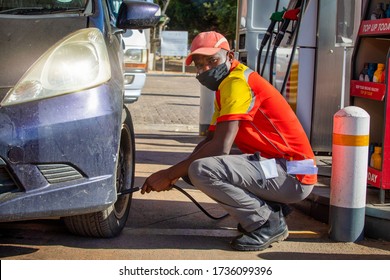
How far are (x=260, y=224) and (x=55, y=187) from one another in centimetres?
137

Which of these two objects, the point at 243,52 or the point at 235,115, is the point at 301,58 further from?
the point at 235,115

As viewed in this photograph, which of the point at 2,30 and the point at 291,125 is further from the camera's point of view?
the point at 291,125

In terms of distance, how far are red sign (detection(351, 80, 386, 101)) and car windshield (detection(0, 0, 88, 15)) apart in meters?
2.17

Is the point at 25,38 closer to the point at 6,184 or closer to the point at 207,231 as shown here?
the point at 6,184

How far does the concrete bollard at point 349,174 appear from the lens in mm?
4328

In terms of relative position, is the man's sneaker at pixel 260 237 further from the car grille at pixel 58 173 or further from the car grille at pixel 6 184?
the car grille at pixel 6 184

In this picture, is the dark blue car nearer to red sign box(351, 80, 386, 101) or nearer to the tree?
red sign box(351, 80, 386, 101)

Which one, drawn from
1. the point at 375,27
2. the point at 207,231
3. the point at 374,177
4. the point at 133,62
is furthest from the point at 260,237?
the point at 133,62

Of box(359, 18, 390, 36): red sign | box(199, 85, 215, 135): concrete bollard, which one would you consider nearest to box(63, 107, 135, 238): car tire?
box(359, 18, 390, 36): red sign

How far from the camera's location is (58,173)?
3.62 metres

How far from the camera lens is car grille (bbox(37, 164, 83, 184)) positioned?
11.8 feet

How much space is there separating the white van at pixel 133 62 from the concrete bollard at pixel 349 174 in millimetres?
6725

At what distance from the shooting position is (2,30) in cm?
398
